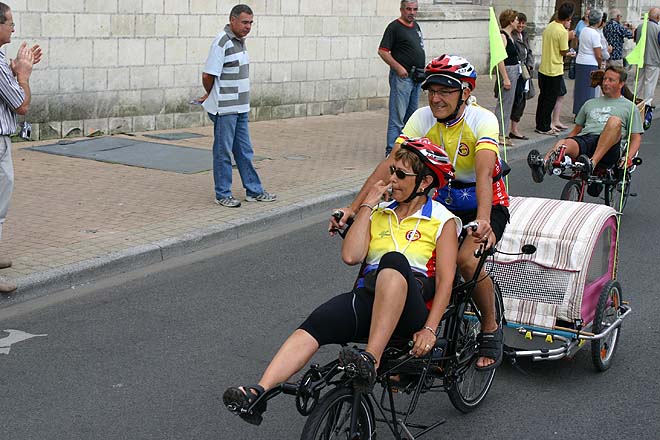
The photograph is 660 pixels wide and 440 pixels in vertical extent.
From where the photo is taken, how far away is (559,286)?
550 centimetres

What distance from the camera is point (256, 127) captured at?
48.7ft

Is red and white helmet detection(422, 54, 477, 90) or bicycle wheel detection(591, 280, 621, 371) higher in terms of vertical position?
red and white helmet detection(422, 54, 477, 90)

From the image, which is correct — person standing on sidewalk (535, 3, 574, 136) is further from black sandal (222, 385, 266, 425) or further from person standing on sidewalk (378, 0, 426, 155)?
black sandal (222, 385, 266, 425)

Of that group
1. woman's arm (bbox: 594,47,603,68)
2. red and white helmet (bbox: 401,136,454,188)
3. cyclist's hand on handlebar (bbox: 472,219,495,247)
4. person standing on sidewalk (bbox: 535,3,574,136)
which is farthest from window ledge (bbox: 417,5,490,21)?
cyclist's hand on handlebar (bbox: 472,219,495,247)

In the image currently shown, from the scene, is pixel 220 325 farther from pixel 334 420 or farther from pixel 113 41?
pixel 113 41

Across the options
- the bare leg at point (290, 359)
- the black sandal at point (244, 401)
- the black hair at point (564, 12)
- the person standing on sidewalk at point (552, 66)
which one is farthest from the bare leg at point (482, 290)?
the black hair at point (564, 12)

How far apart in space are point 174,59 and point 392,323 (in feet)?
34.3

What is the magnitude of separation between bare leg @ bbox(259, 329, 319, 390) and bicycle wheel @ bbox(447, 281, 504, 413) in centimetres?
94

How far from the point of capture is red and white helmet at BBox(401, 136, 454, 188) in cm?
460

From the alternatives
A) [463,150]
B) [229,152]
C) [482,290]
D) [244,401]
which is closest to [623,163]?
[229,152]

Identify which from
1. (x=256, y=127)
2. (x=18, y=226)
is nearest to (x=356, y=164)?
(x=256, y=127)

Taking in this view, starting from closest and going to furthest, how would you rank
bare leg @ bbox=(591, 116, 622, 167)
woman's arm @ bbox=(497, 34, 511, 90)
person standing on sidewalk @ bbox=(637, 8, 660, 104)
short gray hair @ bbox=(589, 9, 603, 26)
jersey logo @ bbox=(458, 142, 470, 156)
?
jersey logo @ bbox=(458, 142, 470, 156) < bare leg @ bbox=(591, 116, 622, 167) < woman's arm @ bbox=(497, 34, 511, 90) < short gray hair @ bbox=(589, 9, 603, 26) < person standing on sidewalk @ bbox=(637, 8, 660, 104)

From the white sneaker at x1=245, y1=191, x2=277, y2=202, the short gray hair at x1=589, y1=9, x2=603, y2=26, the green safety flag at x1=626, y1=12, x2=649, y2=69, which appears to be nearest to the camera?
the green safety flag at x1=626, y1=12, x2=649, y2=69

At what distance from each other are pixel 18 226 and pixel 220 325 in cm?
277
